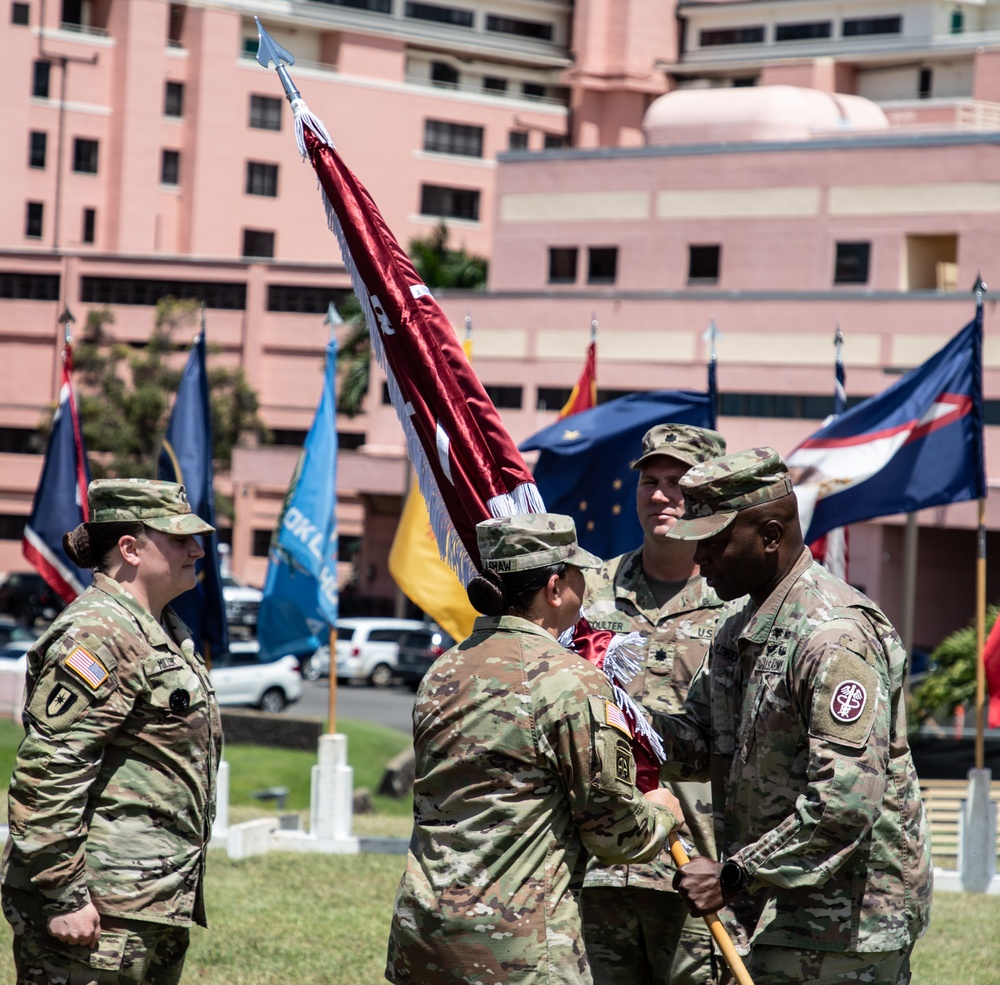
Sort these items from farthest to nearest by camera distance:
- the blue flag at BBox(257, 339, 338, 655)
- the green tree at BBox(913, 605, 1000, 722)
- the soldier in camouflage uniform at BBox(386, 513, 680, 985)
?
the green tree at BBox(913, 605, 1000, 722) < the blue flag at BBox(257, 339, 338, 655) < the soldier in camouflage uniform at BBox(386, 513, 680, 985)

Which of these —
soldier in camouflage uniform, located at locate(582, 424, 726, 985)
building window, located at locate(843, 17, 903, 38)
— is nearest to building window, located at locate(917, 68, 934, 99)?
building window, located at locate(843, 17, 903, 38)

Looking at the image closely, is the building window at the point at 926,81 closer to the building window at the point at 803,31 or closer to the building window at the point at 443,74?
the building window at the point at 803,31

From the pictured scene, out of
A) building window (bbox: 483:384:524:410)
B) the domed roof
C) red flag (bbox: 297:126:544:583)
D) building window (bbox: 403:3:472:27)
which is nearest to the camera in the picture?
red flag (bbox: 297:126:544:583)

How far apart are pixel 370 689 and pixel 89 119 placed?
3306 cm

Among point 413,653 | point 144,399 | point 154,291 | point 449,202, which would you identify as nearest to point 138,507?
point 413,653

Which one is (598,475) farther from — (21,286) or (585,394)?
(21,286)

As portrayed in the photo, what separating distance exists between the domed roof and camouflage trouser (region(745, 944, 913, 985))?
3858 centimetres

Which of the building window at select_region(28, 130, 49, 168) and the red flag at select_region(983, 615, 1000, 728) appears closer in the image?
the red flag at select_region(983, 615, 1000, 728)

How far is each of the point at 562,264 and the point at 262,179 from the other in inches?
872

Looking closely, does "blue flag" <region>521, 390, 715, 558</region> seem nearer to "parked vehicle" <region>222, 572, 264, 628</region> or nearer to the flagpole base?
the flagpole base

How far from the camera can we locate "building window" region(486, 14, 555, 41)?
2518 inches

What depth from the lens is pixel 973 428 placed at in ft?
34.3

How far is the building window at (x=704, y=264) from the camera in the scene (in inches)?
1574

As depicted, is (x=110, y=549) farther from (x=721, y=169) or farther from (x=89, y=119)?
(x=89, y=119)
